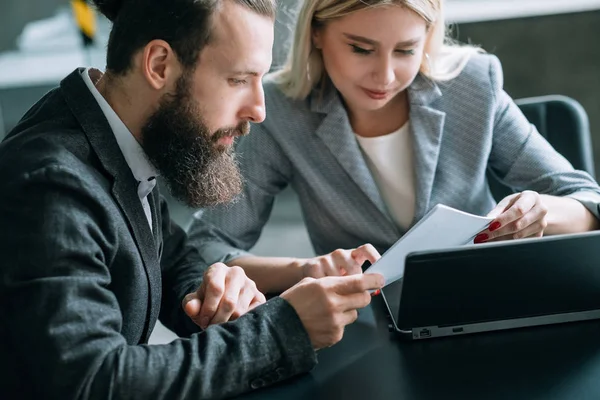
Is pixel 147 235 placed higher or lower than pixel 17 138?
lower

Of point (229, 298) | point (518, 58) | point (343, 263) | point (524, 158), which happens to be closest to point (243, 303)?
point (229, 298)

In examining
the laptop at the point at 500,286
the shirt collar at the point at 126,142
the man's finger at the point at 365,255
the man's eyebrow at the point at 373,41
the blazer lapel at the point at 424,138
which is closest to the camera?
the laptop at the point at 500,286

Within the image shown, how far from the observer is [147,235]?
1.20 metres

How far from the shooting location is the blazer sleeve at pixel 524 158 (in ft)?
5.58

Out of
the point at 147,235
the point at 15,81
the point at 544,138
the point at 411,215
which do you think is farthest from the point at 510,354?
the point at 15,81

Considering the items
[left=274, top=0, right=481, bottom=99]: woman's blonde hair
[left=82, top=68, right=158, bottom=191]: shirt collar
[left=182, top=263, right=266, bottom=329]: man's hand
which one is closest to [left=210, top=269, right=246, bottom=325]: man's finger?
[left=182, top=263, right=266, bottom=329]: man's hand

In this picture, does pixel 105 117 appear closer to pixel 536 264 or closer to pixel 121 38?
pixel 121 38

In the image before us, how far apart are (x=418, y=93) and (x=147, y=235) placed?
820mm

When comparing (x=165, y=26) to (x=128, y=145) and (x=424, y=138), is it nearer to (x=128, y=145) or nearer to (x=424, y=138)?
(x=128, y=145)

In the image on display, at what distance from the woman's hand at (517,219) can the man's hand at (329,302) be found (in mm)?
333

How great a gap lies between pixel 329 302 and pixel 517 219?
478 millimetres

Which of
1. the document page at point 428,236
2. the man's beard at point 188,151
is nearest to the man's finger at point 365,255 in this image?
the document page at point 428,236

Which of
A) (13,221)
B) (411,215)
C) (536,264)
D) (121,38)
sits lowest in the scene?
(411,215)

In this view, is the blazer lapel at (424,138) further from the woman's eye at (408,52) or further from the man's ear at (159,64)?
the man's ear at (159,64)
